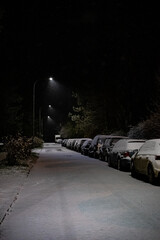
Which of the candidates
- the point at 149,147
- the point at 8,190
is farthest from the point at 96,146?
the point at 8,190

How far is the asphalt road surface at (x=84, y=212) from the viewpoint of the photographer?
774 cm

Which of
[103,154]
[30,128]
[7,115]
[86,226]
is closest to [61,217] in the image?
[86,226]

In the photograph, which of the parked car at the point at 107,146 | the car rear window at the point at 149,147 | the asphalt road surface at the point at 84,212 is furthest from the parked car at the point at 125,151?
the asphalt road surface at the point at 84,212

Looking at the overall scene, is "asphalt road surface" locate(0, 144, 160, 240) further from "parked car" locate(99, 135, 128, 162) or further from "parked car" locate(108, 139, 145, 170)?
"parked car" locate(99, 135, 128, 162)

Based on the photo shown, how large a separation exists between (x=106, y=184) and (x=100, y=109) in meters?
44.6

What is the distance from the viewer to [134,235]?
25.0 ft

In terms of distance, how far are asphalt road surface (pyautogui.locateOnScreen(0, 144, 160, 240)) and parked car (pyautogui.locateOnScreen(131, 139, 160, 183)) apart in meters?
0.47

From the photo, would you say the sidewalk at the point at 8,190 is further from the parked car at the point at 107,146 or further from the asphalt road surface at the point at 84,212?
the parked car at the point at 107,146

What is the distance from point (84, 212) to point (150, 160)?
6414 mm

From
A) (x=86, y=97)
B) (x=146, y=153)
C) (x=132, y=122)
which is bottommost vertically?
(x=146, y=153)

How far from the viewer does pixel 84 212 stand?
995 centimetres

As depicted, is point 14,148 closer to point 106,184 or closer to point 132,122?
point 106,184

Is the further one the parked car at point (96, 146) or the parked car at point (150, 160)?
the parked car at point (96, 146)

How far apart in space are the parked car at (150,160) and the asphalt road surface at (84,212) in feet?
1.55
